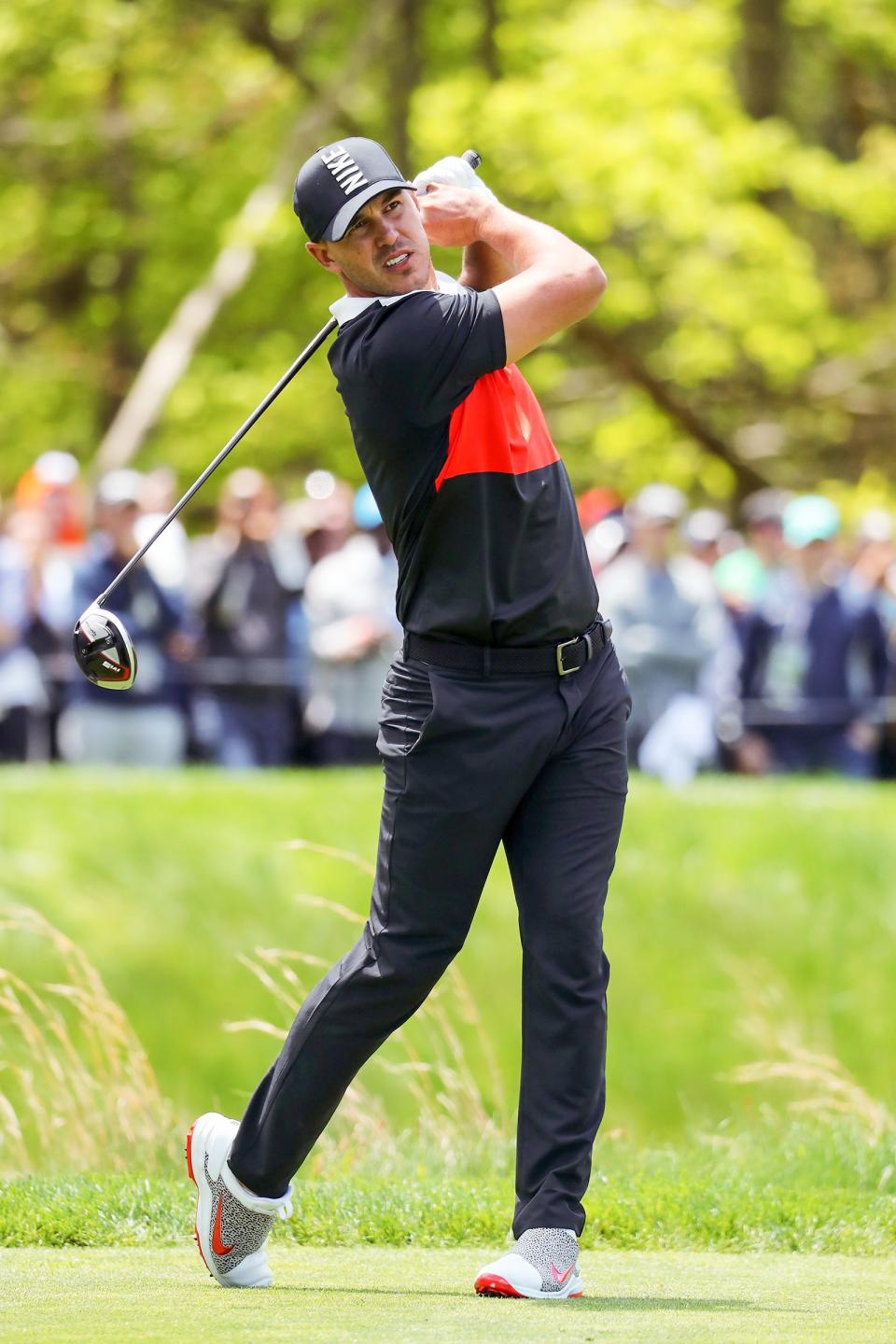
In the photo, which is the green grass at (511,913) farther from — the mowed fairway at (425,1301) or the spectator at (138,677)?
the mowed fairway at (425,1301)

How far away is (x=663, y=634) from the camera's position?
12.9 metres

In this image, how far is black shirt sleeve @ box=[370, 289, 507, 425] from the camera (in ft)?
14.9

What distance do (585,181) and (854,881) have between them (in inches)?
362

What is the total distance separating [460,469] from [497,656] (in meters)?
0.40

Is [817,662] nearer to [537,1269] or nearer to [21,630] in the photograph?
[21,630]

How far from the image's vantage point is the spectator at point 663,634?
12.8 metres

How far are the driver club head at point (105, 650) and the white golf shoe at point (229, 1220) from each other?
3.35 ft

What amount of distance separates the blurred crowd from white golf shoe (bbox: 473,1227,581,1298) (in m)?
7.49

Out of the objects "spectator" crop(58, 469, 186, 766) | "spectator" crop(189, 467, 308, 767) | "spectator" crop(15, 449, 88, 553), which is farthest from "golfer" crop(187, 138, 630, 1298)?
"spectator" crop(15, 449, 88, 553)

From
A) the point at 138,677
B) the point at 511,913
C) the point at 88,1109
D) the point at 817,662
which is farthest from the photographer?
the point at 817,662

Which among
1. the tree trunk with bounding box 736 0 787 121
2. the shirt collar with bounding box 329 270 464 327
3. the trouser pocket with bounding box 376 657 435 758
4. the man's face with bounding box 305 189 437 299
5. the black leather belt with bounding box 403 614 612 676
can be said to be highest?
the tree trunk with bounding box 736 0 787 121

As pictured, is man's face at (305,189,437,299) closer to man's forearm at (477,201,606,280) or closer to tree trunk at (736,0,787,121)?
man's forearm at (477,201,606,280)

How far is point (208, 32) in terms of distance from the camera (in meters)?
22.1

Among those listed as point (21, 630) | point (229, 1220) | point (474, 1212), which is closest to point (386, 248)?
point (229, 1220)
